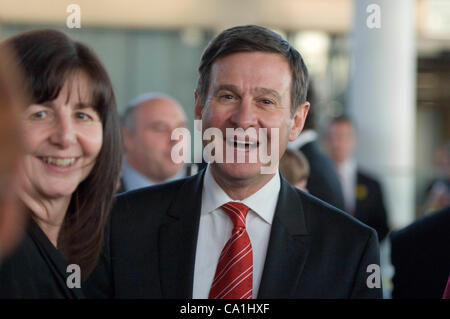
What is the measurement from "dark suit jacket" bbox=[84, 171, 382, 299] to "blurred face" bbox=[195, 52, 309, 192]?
0.39ft

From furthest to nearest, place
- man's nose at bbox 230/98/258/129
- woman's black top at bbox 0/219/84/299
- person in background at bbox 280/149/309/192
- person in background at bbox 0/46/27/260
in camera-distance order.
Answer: person in background at bbox 280/149/309/192 → man's nose at bbox 230/98/258/129 → woman's black top at bbox 0/219/84/299 → person in background at bbox 0/46/27/260

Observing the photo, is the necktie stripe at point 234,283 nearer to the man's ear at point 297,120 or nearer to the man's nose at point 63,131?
the man's ear at point 297,120

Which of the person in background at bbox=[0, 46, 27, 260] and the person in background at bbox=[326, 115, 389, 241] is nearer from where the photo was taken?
the person in background at bbox=[0, 46, 27, 260]

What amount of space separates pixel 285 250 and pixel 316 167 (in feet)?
2.77

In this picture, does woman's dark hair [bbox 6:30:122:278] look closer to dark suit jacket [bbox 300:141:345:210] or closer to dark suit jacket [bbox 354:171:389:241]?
dark suit jacket [bbox 300:141:345:210]

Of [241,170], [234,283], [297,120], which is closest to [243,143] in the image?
[241,170]

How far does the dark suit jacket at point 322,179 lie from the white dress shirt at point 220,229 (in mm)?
252

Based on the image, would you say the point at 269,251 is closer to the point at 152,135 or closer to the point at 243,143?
the point at 243,143

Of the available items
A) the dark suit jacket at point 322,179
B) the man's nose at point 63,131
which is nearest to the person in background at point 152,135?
the dark suit jacket at point 322,179

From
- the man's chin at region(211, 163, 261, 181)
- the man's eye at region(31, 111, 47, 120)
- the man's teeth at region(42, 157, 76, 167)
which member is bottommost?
the man's chin at region(211, 163, 261, 181)

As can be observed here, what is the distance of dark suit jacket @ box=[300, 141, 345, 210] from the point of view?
1757 millimetres

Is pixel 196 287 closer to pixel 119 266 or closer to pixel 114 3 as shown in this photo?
pixel 119 266

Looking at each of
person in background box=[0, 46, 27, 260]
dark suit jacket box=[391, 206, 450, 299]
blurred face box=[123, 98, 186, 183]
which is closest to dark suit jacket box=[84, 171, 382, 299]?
dark suit jacket box=[391, 206, 450, 299]

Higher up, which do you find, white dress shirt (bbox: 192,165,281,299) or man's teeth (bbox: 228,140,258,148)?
man's teeth (bbox: 228,140,258,148)
